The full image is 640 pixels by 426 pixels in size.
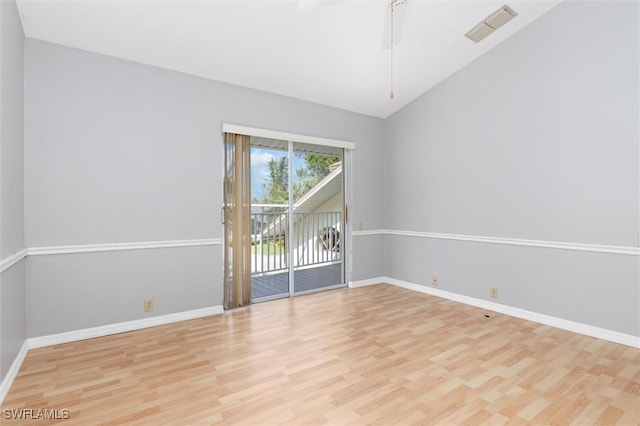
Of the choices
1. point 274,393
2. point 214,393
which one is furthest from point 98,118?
point 274,393

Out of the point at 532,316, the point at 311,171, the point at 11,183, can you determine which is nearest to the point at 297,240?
the point at 311,171

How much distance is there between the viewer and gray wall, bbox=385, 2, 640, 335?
9.32 ft

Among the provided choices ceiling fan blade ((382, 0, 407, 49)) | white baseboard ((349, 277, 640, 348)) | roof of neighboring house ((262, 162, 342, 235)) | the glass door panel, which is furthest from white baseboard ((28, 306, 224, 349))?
ceiling fan blade ((382, 0, 407, 49))

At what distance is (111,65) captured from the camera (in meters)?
3.02

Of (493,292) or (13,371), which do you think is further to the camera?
(493,292)

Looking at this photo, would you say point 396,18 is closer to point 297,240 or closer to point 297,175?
point 297,175

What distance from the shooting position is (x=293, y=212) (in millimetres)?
4355

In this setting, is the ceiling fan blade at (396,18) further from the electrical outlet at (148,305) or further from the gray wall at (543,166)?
the electrical outlet at (148,305)

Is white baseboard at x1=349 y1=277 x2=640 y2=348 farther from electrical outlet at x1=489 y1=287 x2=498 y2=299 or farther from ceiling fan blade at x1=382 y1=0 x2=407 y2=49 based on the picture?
ceiling fan blade at x1=382 y1=0 x2=407 y2=49

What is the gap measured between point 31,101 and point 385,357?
12.0 feet

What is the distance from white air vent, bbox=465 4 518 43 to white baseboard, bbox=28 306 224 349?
161 inches

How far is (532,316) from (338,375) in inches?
95.2

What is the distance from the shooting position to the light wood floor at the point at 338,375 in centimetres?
186

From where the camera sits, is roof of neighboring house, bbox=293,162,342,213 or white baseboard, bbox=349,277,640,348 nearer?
white baseboard, bbox=349,277,640,348
